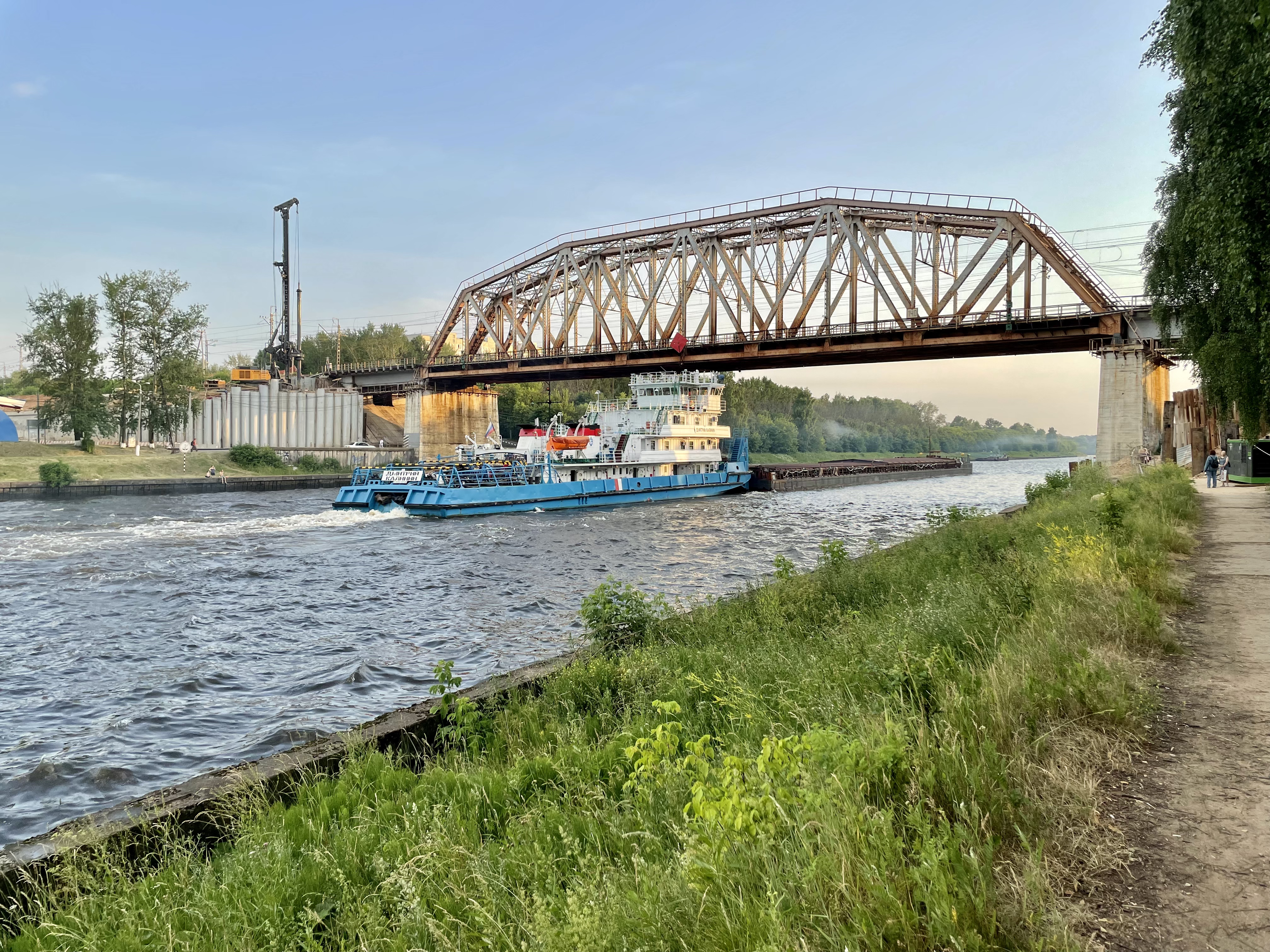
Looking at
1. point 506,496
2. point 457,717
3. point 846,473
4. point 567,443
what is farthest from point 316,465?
point 457,717

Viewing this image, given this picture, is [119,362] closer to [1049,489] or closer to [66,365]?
[66,365]

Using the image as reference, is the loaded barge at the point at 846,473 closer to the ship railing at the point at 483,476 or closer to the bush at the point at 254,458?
the ship railing at the point at 483,476

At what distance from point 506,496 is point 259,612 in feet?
78.5

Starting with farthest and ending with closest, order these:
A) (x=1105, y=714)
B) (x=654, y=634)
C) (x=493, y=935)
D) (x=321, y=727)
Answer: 1. (x=654, y=634)
2. (x=321, y=727)
3. (x=1105, y=714)
4. (x=493, y=935)

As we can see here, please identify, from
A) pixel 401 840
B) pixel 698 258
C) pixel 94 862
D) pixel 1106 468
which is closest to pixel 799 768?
pixel 401 840

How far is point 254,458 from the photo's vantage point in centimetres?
6128

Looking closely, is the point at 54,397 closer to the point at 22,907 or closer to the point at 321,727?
the point at 321,727

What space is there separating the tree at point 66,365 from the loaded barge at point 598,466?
22875mm

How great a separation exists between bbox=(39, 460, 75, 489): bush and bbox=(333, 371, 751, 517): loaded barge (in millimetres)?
15037

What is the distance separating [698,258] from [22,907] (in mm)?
68295

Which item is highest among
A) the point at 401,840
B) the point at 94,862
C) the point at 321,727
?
the point at 401,840

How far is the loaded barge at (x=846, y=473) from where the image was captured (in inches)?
2454

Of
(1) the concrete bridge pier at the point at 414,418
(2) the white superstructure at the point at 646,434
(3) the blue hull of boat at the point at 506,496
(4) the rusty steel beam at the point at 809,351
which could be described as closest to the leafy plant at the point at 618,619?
(3) the blue hull of boat at the point at 506,496

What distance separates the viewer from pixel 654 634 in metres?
11.9
